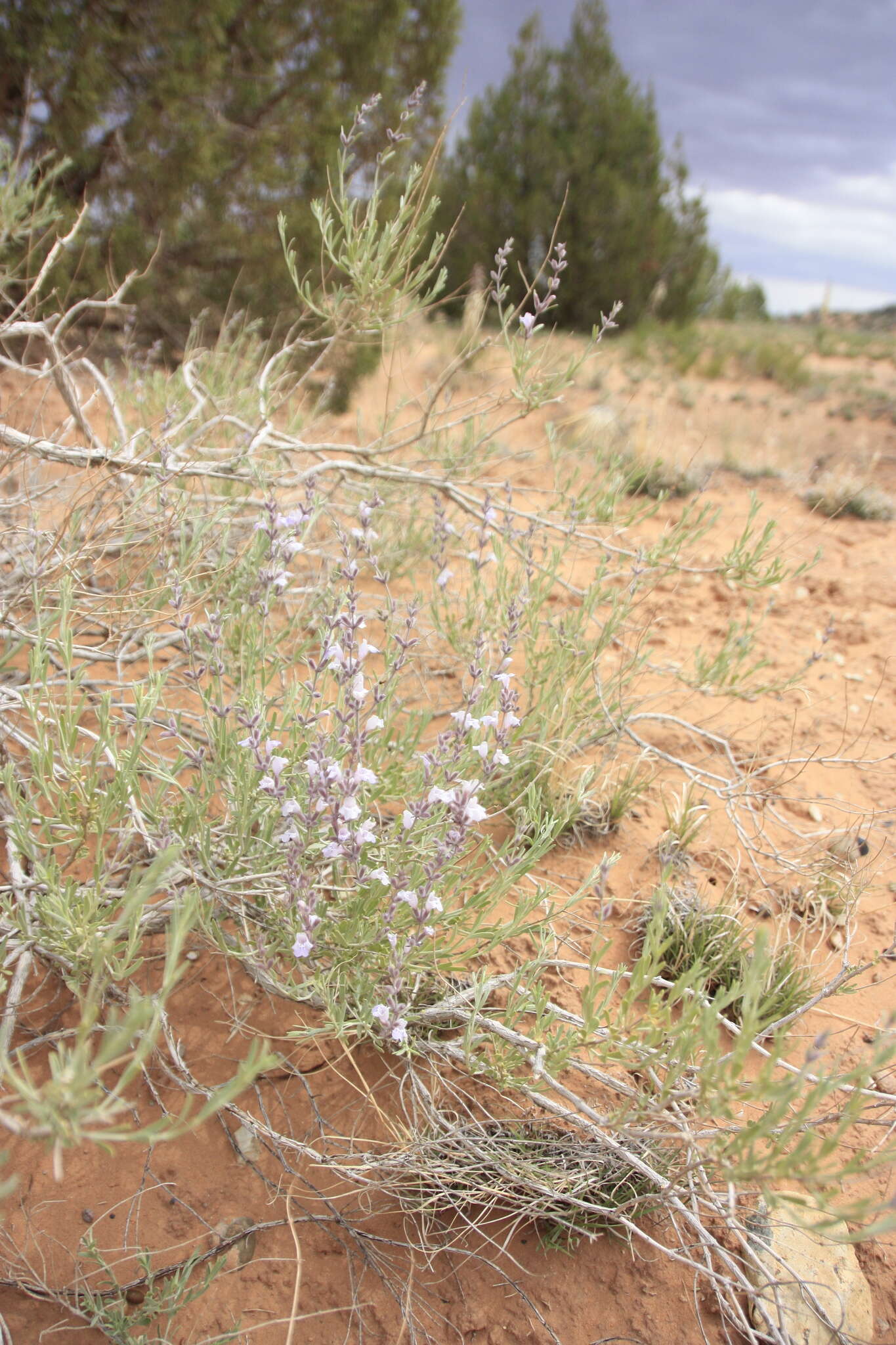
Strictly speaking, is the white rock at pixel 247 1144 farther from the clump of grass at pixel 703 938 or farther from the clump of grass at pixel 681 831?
the clump of grass at pixel 681 831

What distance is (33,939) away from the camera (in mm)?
1537

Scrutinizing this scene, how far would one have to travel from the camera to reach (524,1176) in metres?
1.64

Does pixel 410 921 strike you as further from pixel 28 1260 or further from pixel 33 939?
pixel 28 1260

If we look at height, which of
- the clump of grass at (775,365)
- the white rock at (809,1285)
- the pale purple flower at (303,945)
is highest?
the clump of grass at (775,365)

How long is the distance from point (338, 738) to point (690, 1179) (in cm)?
112

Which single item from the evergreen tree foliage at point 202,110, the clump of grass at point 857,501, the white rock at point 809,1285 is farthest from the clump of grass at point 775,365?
the white rock at point 809,1285

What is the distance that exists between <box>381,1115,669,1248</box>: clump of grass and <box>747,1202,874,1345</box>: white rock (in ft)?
0.83

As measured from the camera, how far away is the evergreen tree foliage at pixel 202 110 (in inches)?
198

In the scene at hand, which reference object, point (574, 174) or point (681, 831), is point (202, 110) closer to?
point (681, 831)

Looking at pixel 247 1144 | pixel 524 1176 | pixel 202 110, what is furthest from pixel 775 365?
pixel 247 1144

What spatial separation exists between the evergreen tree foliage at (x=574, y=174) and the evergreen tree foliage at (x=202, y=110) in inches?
241

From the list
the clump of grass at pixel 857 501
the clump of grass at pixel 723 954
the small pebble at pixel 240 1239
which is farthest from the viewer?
the clump of grass at pixel 857 501

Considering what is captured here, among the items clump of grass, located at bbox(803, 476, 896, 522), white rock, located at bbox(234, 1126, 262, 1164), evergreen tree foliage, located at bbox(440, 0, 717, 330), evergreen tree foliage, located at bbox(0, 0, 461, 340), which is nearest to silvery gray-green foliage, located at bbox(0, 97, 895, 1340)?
white rock, located at bbox(234, 1126, 262, 1164)

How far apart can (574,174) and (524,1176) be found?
13.4 meters
